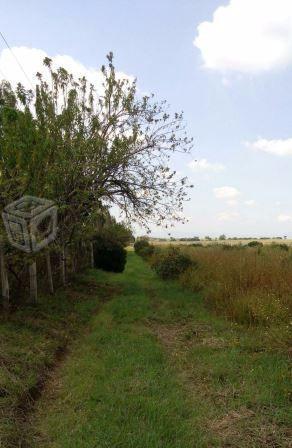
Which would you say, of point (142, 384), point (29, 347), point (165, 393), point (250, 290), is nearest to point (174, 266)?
point (250, 290)

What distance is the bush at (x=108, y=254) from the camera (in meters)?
22.2

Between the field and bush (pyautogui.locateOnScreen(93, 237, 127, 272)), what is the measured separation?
1264 cm

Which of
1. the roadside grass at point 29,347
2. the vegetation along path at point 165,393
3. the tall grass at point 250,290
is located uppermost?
the tall grass at point 250,290

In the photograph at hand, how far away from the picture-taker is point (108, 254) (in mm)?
22250

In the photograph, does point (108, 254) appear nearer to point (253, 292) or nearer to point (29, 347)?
point (253, 292)

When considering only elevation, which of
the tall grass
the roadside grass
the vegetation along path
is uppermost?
the tall grass

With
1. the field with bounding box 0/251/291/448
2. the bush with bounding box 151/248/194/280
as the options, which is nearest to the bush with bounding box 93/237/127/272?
the bush with bounding box 151/248/194/280

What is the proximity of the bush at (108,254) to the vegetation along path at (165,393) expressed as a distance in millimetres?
13480

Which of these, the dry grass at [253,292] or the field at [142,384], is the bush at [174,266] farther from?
the field at [142,384]

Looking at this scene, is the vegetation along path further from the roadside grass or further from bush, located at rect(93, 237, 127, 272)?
bush, located at rect(93, 237, 127, 272)

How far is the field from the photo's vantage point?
4.12m

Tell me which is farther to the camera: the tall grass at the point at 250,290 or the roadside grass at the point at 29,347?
the tall grass at the point at 250,290

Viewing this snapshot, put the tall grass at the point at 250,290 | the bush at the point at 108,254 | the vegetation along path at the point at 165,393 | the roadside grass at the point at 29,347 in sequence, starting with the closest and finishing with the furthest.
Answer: the vegetation along path at the point at 165,393 < the roadside grass at the point at 29,347 < the tall grass at the point at 250,290 < the bush at the point at 108,254

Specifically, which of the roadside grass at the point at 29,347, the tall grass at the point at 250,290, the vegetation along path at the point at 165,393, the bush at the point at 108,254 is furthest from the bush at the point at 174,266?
the vegetation along path at the point at 165,393
